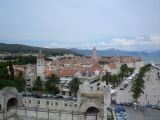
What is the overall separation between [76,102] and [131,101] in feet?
41.1

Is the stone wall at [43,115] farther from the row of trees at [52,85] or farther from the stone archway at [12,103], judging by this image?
the row of trees at [52,85]

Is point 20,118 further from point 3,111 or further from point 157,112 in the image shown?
point 157,112

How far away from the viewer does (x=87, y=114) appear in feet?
100

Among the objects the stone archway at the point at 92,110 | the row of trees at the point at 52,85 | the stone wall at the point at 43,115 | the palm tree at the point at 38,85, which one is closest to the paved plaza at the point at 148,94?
the row of trees at the point at 52,85

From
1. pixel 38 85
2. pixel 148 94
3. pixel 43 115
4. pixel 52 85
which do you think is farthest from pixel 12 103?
pixel 148 94

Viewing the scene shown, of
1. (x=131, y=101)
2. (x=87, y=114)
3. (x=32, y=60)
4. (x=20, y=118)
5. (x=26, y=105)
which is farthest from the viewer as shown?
(x=32, y=60)

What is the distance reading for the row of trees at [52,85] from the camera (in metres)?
A: 46.8

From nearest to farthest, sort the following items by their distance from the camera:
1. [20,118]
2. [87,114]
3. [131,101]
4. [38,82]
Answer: [87,114], [20,118], [131,101], [38,82]

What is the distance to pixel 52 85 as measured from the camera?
157ft

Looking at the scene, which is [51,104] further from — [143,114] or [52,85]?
[52,85]

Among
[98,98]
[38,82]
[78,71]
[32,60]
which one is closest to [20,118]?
[98,98]

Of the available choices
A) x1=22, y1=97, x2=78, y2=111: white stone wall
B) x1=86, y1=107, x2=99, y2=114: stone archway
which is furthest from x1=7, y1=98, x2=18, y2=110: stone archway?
x1=86, y1=107, x2=99, y2=114: stone archway

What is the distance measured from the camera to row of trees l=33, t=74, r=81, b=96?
4681 cm

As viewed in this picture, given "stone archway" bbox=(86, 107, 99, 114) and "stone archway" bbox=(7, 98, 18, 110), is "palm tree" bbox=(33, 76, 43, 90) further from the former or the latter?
"stone archway" bbox=(86, 107, 99, 114)
